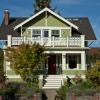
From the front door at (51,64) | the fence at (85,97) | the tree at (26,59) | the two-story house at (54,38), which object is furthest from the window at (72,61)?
the fence at (85,97)

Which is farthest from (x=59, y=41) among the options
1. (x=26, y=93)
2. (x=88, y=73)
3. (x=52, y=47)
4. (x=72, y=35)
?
(x=26, y=93)

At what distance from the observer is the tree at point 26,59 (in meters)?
39.0

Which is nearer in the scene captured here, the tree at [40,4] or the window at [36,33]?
the window at [36,33]

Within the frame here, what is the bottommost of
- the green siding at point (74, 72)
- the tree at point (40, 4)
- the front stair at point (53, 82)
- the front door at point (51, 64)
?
the front stair at point (53, 82)

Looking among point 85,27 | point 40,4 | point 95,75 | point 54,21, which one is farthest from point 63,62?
point 40,4

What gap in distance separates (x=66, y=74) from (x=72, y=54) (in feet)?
10.7

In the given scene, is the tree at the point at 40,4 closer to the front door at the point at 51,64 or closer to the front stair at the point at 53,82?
the front door at the point at 51,64

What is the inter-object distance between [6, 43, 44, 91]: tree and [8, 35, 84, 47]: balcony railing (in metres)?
3.23

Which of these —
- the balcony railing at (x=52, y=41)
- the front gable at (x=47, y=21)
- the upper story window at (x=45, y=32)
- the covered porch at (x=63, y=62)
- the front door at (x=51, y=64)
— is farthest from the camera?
the front gable at (x=47, y=21)

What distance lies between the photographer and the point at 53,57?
152 ft

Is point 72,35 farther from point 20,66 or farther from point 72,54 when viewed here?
point 20,66

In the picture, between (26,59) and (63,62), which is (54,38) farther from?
(26,59)

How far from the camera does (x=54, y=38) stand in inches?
1734

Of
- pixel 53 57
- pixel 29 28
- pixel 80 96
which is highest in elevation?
pixel 29 28
